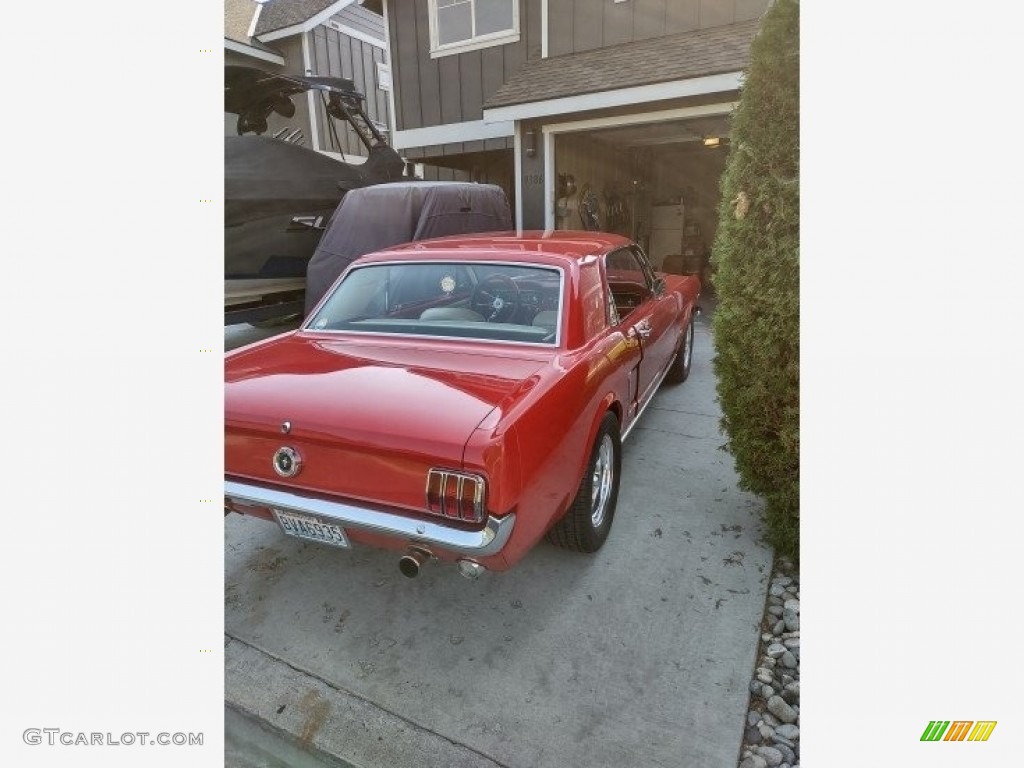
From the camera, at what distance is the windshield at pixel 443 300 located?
2.73 m

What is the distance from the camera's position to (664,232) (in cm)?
1126

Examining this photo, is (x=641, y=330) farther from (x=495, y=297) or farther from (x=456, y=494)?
(x=456, y=494)

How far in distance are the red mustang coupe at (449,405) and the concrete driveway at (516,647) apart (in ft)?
1.15

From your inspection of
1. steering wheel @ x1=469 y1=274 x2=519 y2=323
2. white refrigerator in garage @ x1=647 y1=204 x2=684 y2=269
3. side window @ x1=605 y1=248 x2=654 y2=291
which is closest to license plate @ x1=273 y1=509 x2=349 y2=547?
steering wheel @ x1=469 y1=274 x2=519 y2=323

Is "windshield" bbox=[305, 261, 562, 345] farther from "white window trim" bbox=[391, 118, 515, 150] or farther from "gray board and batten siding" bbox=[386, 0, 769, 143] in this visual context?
"white window trim" bbox=[391, 118, 515, 150]

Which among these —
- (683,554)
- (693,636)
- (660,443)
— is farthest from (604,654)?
(660,443)

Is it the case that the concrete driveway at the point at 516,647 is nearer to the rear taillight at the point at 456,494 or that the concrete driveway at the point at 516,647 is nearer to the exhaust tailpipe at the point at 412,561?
the exhaust tailpipe at the point at 412,561

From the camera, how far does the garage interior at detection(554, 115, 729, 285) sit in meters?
8.78

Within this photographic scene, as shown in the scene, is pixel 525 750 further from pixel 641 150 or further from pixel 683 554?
pixel 641 150

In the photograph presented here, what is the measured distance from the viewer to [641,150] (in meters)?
11.0

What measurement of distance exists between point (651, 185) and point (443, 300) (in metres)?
9.67

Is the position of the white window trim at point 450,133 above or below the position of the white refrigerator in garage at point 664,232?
above
